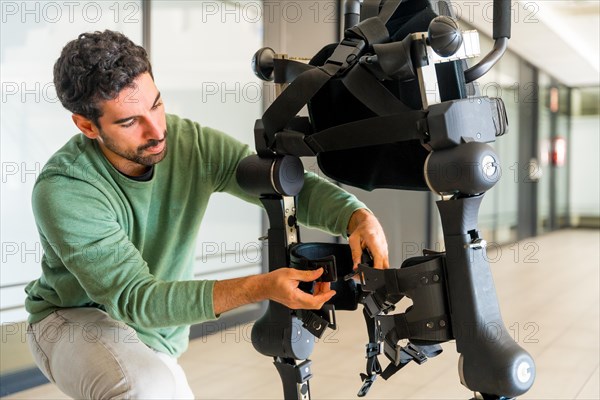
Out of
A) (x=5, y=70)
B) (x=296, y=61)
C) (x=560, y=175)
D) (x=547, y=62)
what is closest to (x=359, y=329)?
(x=5, y=70)

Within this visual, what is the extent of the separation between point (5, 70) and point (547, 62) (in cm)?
911

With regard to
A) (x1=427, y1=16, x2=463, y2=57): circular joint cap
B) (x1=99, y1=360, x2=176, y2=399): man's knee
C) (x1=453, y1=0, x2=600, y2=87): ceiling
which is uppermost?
(x1=453, y1=0, x2=600, y2=87): ceiling

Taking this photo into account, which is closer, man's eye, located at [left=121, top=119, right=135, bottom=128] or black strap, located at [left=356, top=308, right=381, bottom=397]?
black strap, located at [left=356, top=308, right=381, bottom=397]

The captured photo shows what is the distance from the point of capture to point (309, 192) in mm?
1693

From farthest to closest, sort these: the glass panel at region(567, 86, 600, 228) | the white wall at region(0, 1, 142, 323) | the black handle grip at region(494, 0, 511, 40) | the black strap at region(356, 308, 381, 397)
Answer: the glass panel at region(567, 86, 600, 228) < the white wall at region(0, 1, 142, 323) < the black strap at region(356, 308, 381, 397) < the black handle grip at region(494, 0, 511, 40)

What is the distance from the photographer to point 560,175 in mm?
12711

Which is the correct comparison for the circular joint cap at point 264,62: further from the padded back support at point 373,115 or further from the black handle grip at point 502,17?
the black handle grip at point 502,17

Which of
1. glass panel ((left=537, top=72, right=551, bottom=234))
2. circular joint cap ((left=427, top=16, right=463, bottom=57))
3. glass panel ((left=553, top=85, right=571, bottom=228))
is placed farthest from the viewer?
glass panel ((left=553, top=85, right=571, bottom=228))

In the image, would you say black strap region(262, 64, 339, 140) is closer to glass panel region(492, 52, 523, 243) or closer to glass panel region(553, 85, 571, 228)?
glass panel region(492, 52, 523, 243)

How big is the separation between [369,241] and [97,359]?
70 cm

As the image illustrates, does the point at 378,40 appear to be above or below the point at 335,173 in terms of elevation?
above

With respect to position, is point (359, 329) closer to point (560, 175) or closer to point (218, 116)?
point (218, 116)

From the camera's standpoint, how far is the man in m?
1.48

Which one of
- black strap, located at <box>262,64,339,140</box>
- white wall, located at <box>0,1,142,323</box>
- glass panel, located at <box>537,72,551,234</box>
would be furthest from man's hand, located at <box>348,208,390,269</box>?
glass panel, located at <box>537,72,551,234</box>
